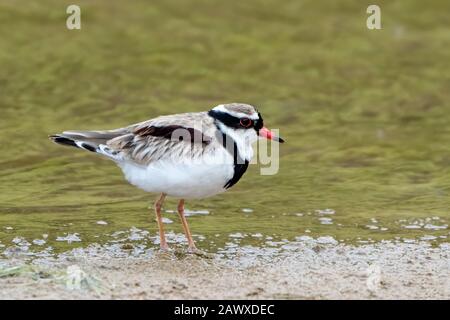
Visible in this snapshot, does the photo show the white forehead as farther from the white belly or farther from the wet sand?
the wet sand

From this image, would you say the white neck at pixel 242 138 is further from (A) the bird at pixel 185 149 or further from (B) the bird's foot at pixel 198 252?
(B) the bird's foot at pixel 198 252

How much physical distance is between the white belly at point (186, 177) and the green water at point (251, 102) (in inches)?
32.1

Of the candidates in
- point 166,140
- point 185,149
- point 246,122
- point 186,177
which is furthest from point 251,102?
point 186,177

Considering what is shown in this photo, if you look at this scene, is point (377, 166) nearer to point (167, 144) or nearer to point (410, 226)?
point (410, 226)

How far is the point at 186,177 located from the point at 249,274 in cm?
90

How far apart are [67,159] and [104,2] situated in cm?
542

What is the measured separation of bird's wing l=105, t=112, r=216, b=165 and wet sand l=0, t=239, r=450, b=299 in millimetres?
846

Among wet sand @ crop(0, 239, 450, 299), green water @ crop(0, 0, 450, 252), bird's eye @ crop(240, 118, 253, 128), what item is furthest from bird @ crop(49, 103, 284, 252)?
green water @ crop(0, 0, 450, 252)

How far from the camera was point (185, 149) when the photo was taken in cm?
795

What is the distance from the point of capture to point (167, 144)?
26.7ft

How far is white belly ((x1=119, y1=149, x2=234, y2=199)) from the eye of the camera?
25.7 feet

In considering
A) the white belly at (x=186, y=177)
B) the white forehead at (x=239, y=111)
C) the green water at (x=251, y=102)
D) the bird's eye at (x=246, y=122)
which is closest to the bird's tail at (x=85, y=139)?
the white belly at (x=186, y=177)
